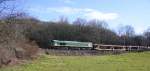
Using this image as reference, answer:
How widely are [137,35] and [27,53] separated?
95.1m

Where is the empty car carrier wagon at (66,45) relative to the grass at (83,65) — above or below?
above

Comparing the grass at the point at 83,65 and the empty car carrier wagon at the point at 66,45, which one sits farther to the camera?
the empty car carrier wagon at the point at 66,45

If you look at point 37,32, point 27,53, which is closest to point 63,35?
point 37,32

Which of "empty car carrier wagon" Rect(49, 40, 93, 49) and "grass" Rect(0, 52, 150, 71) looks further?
"empty car carrier wagon" Rect(49, 40, 93, 49)

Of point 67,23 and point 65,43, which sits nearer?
point 65,43

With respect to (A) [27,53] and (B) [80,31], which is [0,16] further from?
(B) [80,31]

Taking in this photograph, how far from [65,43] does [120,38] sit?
52.7 meters

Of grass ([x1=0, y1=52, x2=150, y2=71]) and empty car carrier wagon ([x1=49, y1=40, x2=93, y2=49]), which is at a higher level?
empty car carrier wagon ([x1=49, y1=40, x2=93, y2=49])

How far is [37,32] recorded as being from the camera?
9906 centimetres

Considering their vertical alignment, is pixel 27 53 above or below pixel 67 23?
below

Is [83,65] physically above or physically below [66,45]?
below

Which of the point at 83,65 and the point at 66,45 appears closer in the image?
the point at 83,65

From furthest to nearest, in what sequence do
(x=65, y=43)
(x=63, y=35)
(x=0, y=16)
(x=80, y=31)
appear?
1. (x=80, y=31)
2. (x=63, y=35)
3. (x=65, y=43)
4. (x=0, y=16)

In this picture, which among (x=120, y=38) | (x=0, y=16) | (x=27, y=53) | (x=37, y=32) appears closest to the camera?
(x=0, y=16)
